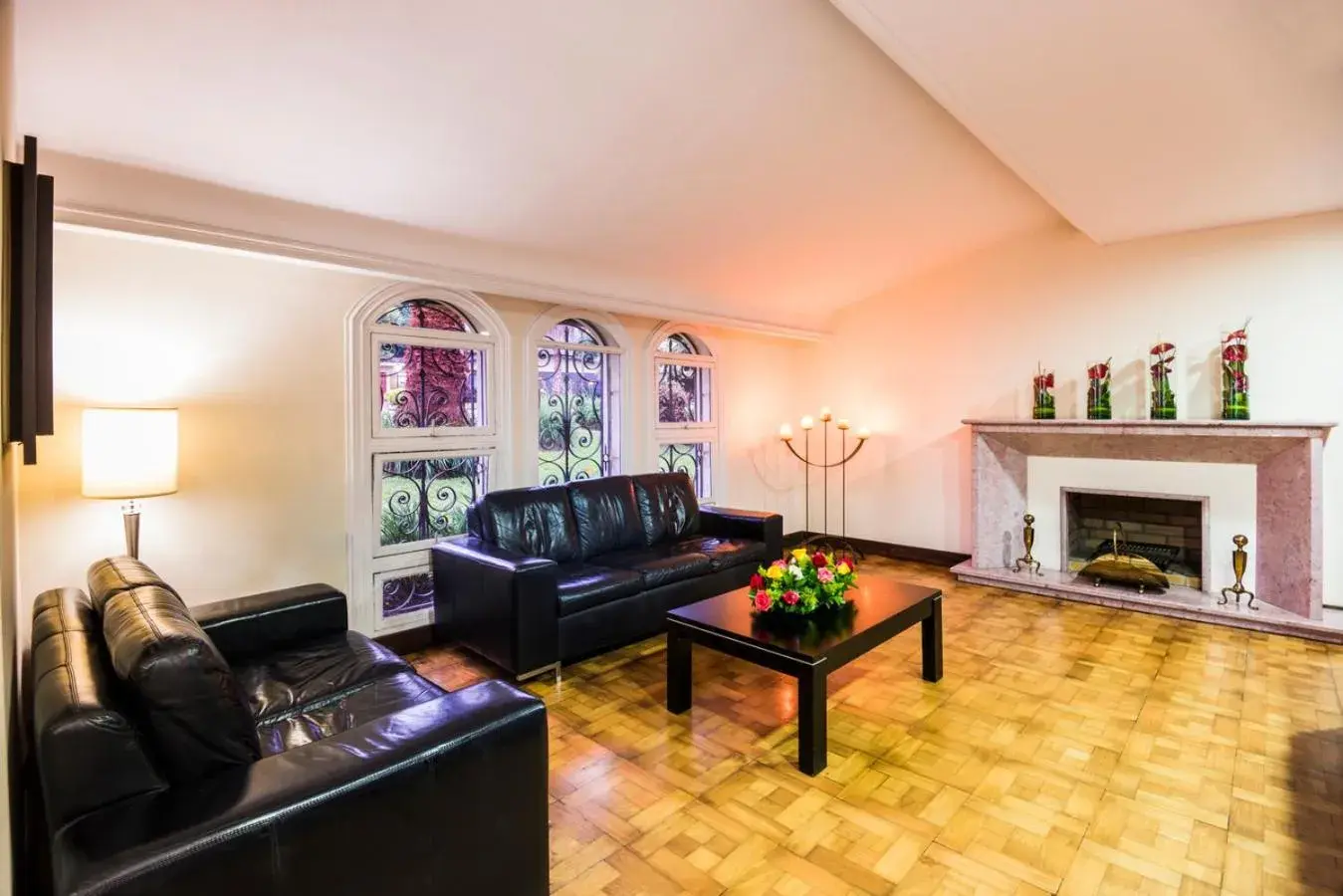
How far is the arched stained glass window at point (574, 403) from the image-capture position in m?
4.59

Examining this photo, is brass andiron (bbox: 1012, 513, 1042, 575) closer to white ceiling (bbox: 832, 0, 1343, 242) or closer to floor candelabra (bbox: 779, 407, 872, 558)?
floor candelabra (bbox: 779, 407, 872, 558)

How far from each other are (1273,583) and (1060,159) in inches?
122

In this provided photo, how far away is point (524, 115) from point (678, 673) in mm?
2510

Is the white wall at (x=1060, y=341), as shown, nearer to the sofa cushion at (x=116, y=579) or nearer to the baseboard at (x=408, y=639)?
the baseboard at (x=408, y=639)

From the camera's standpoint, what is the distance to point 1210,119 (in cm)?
296

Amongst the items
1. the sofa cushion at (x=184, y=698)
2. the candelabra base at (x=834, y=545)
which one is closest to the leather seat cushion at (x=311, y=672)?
the sofa cushion at (x=184, y=698)

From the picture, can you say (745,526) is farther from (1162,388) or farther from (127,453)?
(127,453)

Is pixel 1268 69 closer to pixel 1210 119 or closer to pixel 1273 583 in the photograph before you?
pixel 1210 119

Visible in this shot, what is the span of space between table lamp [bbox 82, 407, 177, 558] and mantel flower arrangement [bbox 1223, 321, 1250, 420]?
5.88 metres

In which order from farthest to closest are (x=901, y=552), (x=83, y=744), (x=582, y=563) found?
(x=901, y=552), (x=582, y=563), (x=83, y=744)

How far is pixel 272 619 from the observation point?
8.40 feet

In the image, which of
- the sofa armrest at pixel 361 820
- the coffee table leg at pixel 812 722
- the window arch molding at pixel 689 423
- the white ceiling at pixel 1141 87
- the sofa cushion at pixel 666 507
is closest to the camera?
the sofa armrest at pixel 361 820

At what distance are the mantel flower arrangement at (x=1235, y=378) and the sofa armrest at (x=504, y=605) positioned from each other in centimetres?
439

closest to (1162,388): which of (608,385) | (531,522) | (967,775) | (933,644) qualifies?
(933,644)
